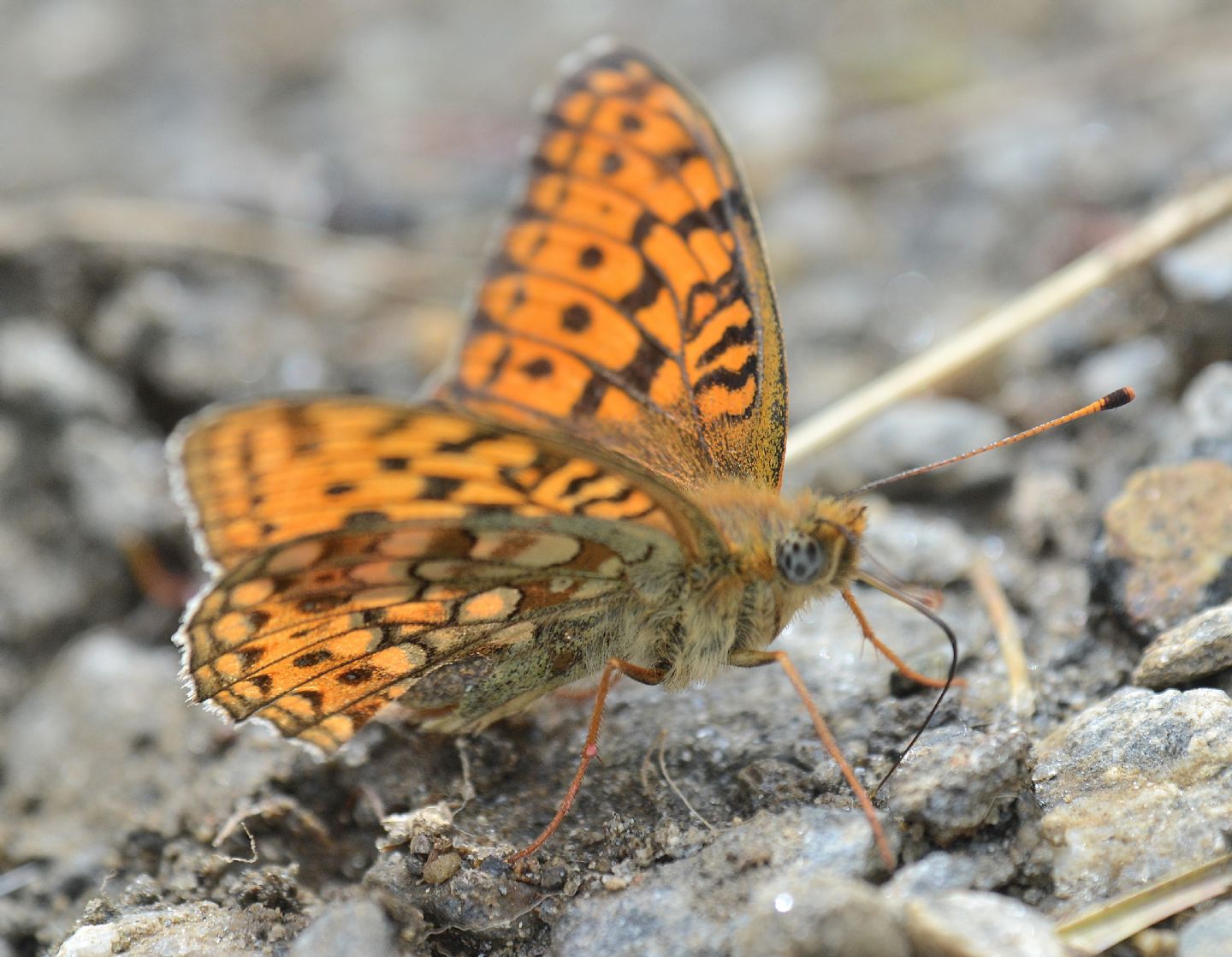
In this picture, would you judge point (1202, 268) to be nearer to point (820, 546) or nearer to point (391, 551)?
point (820, 546)

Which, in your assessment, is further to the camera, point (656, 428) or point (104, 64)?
point (104, 64)

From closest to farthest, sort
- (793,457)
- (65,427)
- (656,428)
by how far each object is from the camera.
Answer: (656,428) → (793,457) → (65,427)

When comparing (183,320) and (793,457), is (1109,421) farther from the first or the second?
(183,320)

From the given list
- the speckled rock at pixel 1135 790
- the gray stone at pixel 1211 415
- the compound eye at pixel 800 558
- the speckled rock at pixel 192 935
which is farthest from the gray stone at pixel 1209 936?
the speckled rock at pixel 192 935

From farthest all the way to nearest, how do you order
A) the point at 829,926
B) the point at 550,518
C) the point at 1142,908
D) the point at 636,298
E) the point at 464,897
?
the point at 636,298 → the point at 550,518 → the point at 464,897 → the point at 1142,908 → the point at 829,926

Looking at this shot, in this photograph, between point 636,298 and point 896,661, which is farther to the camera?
point 636,298

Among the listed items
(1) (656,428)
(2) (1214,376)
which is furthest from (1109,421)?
(1) (656,428)

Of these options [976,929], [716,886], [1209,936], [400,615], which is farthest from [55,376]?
[1209,936]
